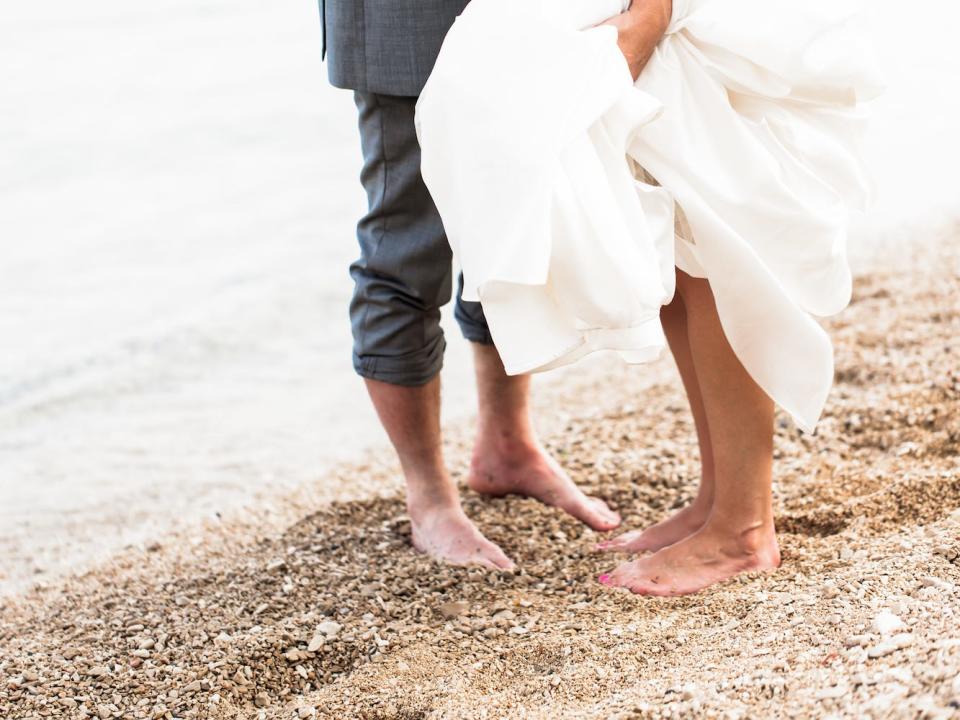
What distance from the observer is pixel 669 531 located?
7.81ft

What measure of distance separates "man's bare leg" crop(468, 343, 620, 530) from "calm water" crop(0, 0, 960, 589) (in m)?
1.06

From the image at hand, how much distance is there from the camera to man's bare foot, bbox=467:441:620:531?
8.87ft

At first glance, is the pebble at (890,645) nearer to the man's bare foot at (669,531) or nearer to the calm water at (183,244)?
the man's bare foot at (669,531)

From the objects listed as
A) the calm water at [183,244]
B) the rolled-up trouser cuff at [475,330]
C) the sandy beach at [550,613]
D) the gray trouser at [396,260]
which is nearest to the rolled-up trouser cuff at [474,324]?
the rolled-up trouser cuff at [475,330]

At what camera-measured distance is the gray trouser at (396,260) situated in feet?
7.36

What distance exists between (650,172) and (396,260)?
636 millimetres

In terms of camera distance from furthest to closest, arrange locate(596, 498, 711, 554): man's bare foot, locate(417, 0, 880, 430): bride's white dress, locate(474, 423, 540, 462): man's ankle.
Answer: locate(474, 423, 540, 462): man's ankle
locate(596, 498, 711, 554): man's bare foot
locate(417, 0, 880, 430): bride's white dress

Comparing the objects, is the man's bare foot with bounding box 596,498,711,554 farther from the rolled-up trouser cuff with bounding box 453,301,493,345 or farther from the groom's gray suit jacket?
the groom's gray suit jacket

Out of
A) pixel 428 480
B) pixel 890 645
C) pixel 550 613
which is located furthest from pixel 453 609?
pixel 890 645

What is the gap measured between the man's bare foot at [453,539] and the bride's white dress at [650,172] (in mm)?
733

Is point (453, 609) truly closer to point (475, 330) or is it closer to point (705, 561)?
point (705, 561)

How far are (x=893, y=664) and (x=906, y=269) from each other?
3.38 meters

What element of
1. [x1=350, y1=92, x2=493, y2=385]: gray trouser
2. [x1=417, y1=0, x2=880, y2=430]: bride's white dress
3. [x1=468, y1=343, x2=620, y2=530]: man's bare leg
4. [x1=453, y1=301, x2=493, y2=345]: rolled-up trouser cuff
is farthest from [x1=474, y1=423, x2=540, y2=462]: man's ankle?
[x1=417, y1=0, x2=880, y2=430]: bride's white dress

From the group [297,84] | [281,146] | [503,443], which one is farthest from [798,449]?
[297,84]
